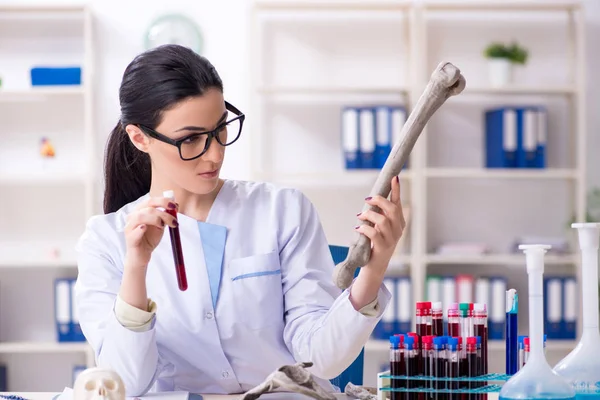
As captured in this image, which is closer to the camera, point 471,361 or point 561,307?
point 471,361

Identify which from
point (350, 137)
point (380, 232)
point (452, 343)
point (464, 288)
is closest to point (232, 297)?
point (380, 232)

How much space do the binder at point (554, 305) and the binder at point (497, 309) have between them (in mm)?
192

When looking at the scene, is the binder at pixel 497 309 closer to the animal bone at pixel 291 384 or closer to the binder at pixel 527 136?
the binder at pixel 527 136

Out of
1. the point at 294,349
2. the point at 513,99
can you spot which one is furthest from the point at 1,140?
the point at 294,349

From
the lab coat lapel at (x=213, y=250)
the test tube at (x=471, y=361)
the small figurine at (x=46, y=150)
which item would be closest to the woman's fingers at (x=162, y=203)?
the lab coat lapel at (x=213, y=250)

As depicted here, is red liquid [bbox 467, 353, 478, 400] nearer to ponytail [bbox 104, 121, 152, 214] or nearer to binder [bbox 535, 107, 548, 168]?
ponytail [bbox 104, 121, 152, 214]

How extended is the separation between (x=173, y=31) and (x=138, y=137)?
2.32 meters

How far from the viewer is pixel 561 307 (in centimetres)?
367

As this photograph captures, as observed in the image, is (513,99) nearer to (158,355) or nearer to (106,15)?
(106,15)

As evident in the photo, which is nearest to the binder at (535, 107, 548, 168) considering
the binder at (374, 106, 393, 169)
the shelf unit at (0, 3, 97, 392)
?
the binder at (374, 106, 393, 169)

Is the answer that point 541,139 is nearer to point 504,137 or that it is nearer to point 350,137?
point 504,137

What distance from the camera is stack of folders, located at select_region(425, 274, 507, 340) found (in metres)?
3.66

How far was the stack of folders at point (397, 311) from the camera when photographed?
3.67 metres

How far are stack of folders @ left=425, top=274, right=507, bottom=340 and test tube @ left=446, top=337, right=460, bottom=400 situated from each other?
2525mm
